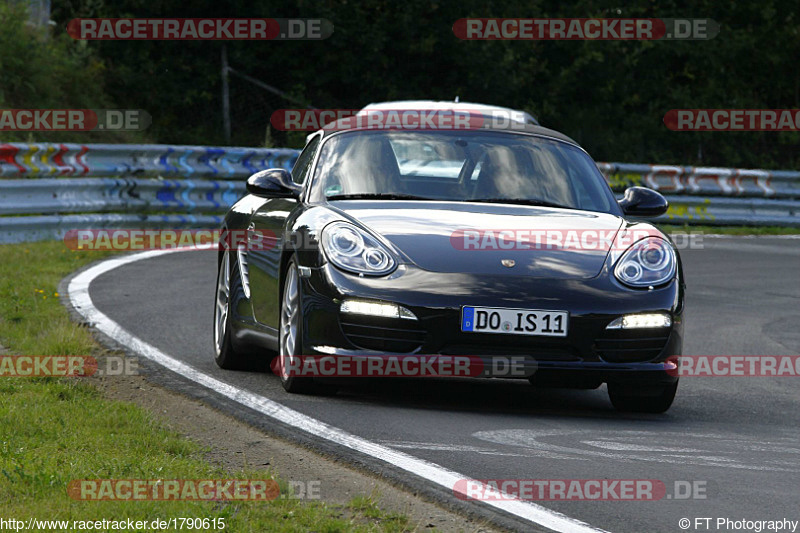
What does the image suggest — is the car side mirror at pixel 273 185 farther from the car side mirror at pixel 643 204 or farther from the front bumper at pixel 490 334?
the car side mirror at pixel 643 204

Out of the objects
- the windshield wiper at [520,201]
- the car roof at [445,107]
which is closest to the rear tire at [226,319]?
the windshield wiper at [520,201]

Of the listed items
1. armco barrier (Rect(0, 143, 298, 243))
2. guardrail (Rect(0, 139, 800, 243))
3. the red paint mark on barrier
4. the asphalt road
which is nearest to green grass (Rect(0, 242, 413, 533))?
the asphalt road

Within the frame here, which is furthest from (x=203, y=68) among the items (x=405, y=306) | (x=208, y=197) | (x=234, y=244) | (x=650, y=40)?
(x=405, y=306)

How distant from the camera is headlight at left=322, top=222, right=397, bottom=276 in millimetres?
6801

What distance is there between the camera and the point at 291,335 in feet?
23.5

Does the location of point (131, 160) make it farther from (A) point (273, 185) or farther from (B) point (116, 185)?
(A) point (273, 185)

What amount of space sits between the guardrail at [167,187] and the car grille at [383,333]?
9.67 m

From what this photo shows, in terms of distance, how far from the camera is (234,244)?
→ 855 cm

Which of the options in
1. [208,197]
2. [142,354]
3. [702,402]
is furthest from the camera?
[208,197]

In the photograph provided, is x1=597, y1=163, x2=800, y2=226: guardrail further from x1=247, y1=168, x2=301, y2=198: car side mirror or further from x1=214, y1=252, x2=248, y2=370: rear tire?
x1=247, y1=168, x2=301, y2=198: car side mirror

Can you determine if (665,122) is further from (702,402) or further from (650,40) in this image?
(702,402)

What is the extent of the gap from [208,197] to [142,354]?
1065cm

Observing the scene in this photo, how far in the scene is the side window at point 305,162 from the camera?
823cm

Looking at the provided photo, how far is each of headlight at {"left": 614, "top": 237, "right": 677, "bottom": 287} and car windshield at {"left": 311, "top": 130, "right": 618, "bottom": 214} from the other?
0.65 m
